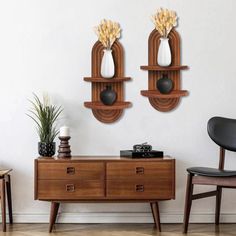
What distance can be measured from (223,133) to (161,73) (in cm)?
68

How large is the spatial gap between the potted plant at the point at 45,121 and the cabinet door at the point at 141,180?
50 cm

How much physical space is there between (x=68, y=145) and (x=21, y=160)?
18.6 inches

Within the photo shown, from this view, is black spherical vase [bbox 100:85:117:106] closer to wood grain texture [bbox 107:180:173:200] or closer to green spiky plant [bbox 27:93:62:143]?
green spiky plant [bbox 27:93:62:143]

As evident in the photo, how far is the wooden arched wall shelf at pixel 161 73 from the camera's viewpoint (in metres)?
4.42

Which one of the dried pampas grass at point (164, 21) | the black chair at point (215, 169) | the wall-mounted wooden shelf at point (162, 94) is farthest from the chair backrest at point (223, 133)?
the dried pampas grass at point (164, 21)

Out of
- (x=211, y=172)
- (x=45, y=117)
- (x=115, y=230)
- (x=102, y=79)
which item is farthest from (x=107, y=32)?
(x=115, y=230)

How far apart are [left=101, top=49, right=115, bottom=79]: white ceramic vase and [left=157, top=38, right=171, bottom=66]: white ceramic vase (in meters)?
0.37

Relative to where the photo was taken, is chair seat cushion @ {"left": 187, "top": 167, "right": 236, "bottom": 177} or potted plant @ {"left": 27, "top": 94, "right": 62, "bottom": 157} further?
potted plant @ {"left": 27, "top": 94, "right": 62, "bottom": 157}

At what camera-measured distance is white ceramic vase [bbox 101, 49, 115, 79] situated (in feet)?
14.4

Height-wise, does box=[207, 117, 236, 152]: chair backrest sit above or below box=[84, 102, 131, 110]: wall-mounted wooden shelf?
below

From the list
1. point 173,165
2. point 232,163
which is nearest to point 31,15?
point 173,165

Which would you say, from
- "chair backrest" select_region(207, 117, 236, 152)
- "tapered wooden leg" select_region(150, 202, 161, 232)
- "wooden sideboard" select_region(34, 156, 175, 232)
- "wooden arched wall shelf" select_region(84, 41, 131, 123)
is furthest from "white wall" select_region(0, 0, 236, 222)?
"wooden sideboard" select_region(34, 156, 175, 232)

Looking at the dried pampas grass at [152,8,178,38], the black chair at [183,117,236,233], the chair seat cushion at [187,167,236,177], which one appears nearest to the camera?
the chair seat cushion at [187,167,236,177]

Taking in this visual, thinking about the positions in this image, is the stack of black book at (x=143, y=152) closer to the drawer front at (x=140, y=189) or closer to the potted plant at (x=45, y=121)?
the drawer front at (x=140, y=189)
